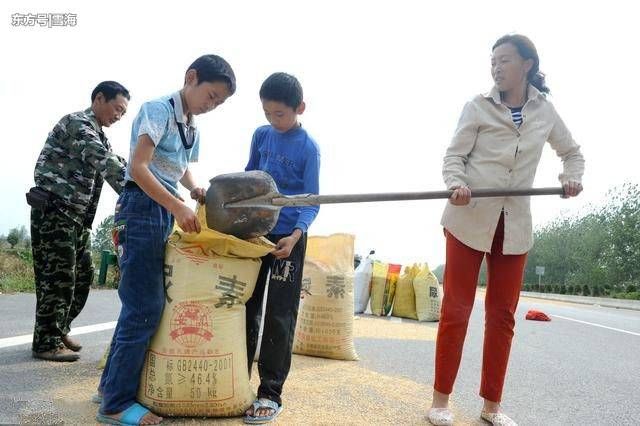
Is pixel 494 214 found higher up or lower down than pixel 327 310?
higher up

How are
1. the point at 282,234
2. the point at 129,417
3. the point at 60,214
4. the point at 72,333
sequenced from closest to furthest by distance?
the point at 129,417
the point at 282,234
the point at 60,214
the point at 72,333

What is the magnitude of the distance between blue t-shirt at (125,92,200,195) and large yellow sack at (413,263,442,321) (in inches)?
183

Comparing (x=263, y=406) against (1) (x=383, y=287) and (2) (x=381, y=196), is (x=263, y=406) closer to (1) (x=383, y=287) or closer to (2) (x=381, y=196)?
(2) (x=381, y=196)

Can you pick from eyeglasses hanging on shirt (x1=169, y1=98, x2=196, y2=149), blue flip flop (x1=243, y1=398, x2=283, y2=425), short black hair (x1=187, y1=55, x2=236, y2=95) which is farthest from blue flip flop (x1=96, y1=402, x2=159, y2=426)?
short black hair (x1=187, y1=55, x2=236, y2=95)

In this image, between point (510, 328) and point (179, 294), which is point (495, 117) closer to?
point (510, 328)

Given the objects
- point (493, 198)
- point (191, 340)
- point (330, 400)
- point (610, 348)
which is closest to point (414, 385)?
point (330, 400)

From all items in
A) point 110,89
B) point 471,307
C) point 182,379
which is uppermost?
point 110,89

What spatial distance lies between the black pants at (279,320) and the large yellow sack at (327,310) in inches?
48.7

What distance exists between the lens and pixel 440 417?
7.34 feet

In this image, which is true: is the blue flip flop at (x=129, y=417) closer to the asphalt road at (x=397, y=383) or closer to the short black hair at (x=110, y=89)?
the asphalt road at (x=397, y=383)

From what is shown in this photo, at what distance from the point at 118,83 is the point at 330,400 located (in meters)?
2.08

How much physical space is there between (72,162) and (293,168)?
54.1 inches

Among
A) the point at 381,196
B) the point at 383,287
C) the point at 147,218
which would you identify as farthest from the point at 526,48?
the point at 383,287

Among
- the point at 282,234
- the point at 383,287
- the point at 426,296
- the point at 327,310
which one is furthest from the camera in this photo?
the point at 383,287
